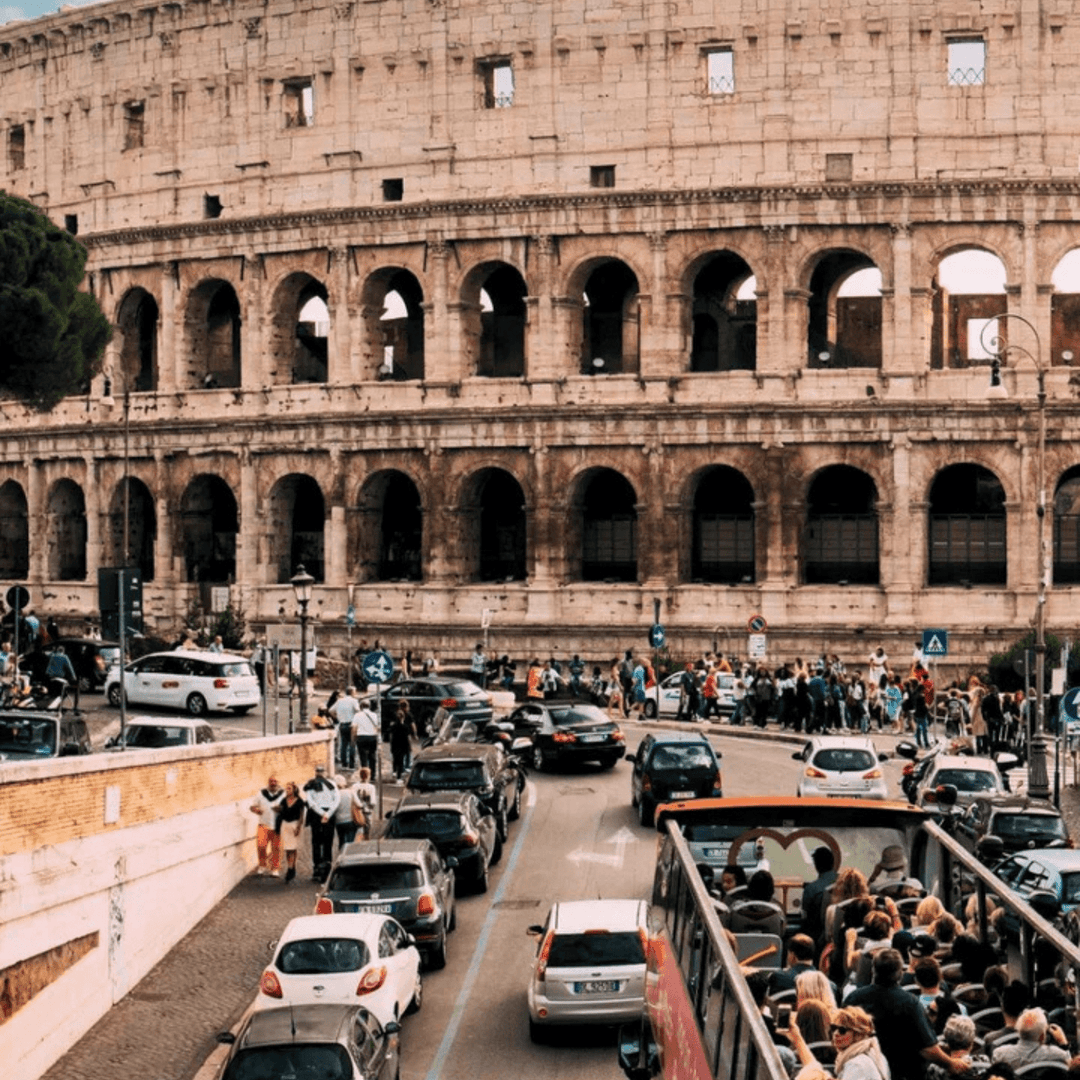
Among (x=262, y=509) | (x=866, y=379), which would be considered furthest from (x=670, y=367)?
(x=262, y=509)

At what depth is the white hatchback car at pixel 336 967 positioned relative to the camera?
19078 millimetres

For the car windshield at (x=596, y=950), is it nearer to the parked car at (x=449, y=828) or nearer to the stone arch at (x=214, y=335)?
the parked car at (x=449, y=828)

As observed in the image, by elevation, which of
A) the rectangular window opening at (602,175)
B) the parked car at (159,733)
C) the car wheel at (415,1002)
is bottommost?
the car wheel at (415,1002)

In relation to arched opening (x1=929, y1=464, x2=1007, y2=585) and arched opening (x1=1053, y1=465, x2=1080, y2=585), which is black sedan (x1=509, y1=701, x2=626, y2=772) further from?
arched opening (x1=1053, y1=465, x2=1080, y2=585)

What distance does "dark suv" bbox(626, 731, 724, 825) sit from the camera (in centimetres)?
3216

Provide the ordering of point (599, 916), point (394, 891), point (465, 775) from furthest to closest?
point (465, 775) → point (394, 891) → point (599, 916)

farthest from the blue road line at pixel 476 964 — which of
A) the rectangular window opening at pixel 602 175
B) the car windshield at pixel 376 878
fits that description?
the rectangular window opening at pixel 602 175

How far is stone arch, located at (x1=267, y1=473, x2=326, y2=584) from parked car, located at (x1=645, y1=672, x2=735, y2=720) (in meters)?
14.3

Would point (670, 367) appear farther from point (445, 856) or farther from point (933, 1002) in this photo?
point (933, 1002)

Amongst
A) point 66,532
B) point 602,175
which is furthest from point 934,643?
point 66,532

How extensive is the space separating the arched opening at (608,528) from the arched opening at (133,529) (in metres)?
14.0

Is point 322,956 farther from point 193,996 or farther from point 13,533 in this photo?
point 13,533

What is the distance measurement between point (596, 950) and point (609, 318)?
40.9 meters

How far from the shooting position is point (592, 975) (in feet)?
63.6
